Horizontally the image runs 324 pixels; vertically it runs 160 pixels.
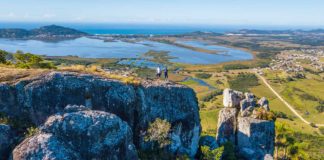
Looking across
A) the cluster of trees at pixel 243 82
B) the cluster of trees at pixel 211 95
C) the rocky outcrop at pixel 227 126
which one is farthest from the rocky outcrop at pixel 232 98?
the cluster of trees at pixel 243 82

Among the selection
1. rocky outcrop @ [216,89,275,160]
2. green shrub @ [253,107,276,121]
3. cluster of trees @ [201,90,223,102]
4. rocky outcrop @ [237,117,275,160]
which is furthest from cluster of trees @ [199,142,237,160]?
cluster of trees @ [201,90,223,102]

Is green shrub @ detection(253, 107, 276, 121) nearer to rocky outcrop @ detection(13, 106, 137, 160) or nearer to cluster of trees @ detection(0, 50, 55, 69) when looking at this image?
rocky outcrop @ detection(13, 106, 137, 160)

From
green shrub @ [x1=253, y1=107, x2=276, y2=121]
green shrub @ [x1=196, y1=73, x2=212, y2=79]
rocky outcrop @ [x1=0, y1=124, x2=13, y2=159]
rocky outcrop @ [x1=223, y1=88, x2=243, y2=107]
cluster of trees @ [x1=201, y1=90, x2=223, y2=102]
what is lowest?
cluster of trees @ [x1=201, y1=90, x2=223, y2=102]

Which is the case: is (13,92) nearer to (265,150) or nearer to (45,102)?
(45,102)

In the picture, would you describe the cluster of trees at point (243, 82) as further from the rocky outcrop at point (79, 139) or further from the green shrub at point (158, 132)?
the rocky outcrop at point (79, 139)

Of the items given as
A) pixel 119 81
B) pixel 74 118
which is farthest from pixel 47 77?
pixel 74 118
